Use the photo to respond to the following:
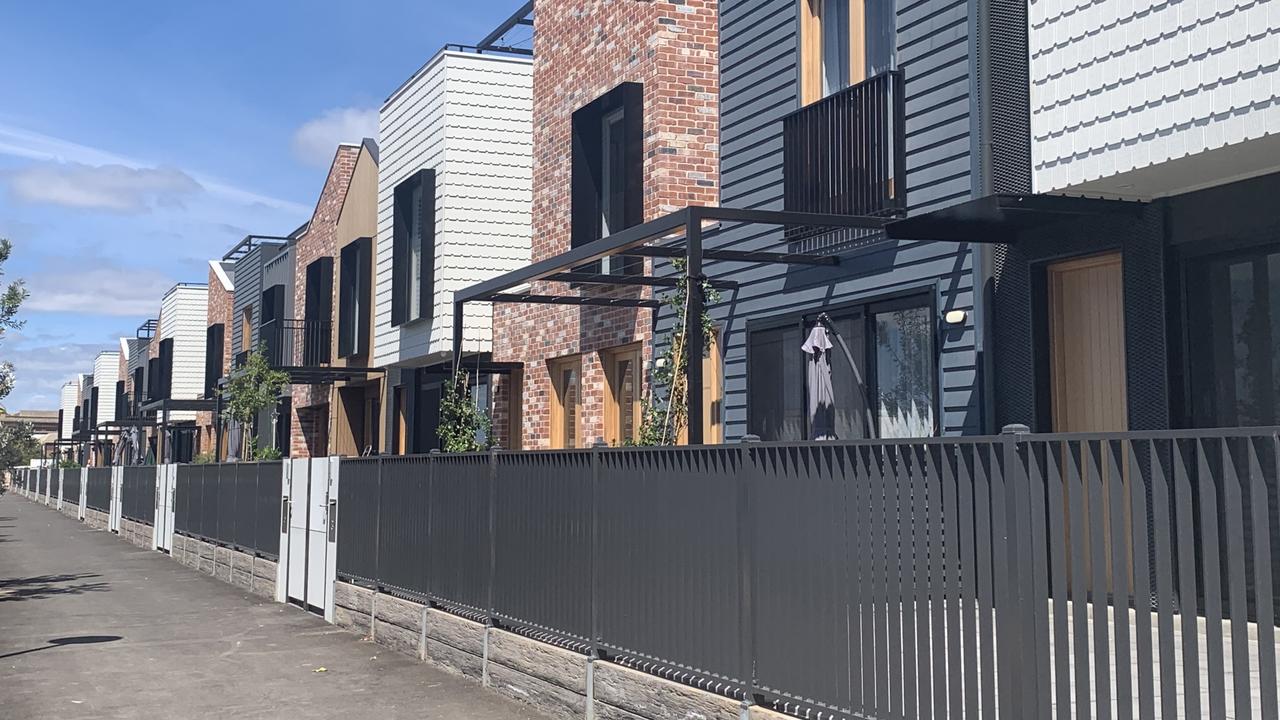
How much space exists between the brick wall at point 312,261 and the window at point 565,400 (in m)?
10.4

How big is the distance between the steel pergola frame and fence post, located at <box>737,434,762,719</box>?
247 cm

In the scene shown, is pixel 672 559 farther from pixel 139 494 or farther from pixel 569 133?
pixel 139 494

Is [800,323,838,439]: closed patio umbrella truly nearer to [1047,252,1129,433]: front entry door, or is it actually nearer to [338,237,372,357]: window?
[1047,252,1129,433]: front entry door

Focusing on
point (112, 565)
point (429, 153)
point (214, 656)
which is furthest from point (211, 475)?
point (214, 656)

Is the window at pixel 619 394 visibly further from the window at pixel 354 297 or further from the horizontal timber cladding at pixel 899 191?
the window at pixel 354 297

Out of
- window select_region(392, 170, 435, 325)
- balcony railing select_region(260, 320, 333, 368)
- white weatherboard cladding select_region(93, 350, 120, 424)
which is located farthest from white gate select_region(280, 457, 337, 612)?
white weatherboard cladding select_region(93, 350, 120, 424)

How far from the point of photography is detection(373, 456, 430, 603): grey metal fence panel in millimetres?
11484

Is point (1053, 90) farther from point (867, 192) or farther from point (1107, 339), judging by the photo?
point (867, 192)

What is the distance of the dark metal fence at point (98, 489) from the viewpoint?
3400cm

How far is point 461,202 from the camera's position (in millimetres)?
19812

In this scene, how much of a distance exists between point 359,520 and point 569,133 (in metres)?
6.17

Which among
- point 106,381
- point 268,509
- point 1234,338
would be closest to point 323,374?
point 268,509

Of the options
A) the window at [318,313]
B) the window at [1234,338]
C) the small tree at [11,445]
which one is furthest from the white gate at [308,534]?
the window at [318,313]

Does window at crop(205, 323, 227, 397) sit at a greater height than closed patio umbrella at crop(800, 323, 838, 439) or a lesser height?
greater
